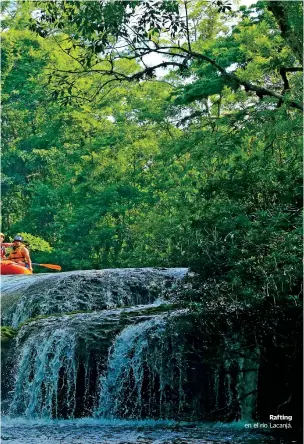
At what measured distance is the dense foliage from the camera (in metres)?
8.20

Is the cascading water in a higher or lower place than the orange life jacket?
lower

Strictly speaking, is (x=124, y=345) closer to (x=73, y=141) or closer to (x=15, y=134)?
(x=73, y=141)

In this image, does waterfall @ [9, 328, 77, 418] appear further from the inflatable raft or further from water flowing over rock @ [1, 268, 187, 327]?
the inflatable raft

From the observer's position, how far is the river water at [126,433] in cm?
778

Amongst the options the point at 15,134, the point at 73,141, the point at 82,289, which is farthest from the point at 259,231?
the point at 15,134

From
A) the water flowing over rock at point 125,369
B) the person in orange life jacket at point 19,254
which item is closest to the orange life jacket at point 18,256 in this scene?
the person in orange life jacket at point 19,254

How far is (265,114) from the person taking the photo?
917 cm

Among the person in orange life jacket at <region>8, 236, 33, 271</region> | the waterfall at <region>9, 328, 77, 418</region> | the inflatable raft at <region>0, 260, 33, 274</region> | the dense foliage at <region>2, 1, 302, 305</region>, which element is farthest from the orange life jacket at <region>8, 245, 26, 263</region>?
the waterfall at <region>9, 328, 77, 418</region>

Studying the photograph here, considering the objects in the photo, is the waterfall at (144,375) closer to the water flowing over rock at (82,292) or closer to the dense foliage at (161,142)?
the dense foliage at (161,142)

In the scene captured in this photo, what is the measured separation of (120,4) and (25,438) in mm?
4948

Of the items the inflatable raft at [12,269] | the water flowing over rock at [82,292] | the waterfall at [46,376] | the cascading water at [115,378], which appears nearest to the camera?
the cascading water at [115,378]

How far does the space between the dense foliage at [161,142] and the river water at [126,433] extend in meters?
1.46

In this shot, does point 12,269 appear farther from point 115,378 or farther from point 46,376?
point 115,378

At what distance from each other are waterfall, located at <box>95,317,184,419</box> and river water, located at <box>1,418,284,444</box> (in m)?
0.20
